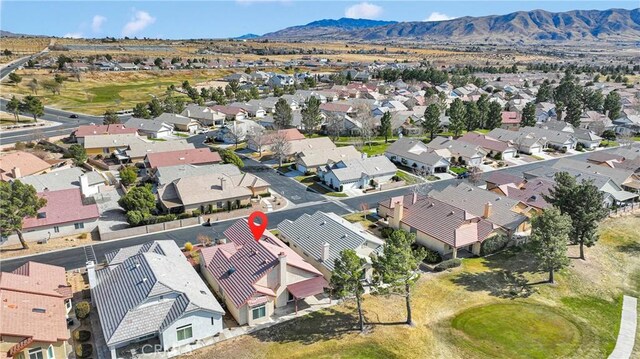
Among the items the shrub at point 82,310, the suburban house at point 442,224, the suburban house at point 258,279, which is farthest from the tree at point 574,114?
the shrub at point 82,310

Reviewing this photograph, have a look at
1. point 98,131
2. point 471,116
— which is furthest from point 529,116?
point 98,131

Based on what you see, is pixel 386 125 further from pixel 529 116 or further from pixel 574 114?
pixel 574 114

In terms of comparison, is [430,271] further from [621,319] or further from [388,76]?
[388,76]

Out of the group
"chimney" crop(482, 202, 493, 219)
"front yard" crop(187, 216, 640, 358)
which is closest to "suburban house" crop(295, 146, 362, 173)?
"chimney" crop(482, 202, 493, 219)

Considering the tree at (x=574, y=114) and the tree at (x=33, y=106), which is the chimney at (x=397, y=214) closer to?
the tree at (x=574, y=114)

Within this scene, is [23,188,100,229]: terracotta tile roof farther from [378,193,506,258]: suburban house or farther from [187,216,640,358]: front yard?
[378,193,506,258]: suburban house

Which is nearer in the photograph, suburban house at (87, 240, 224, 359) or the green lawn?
suburban house at (87, 240, 224, 359)
